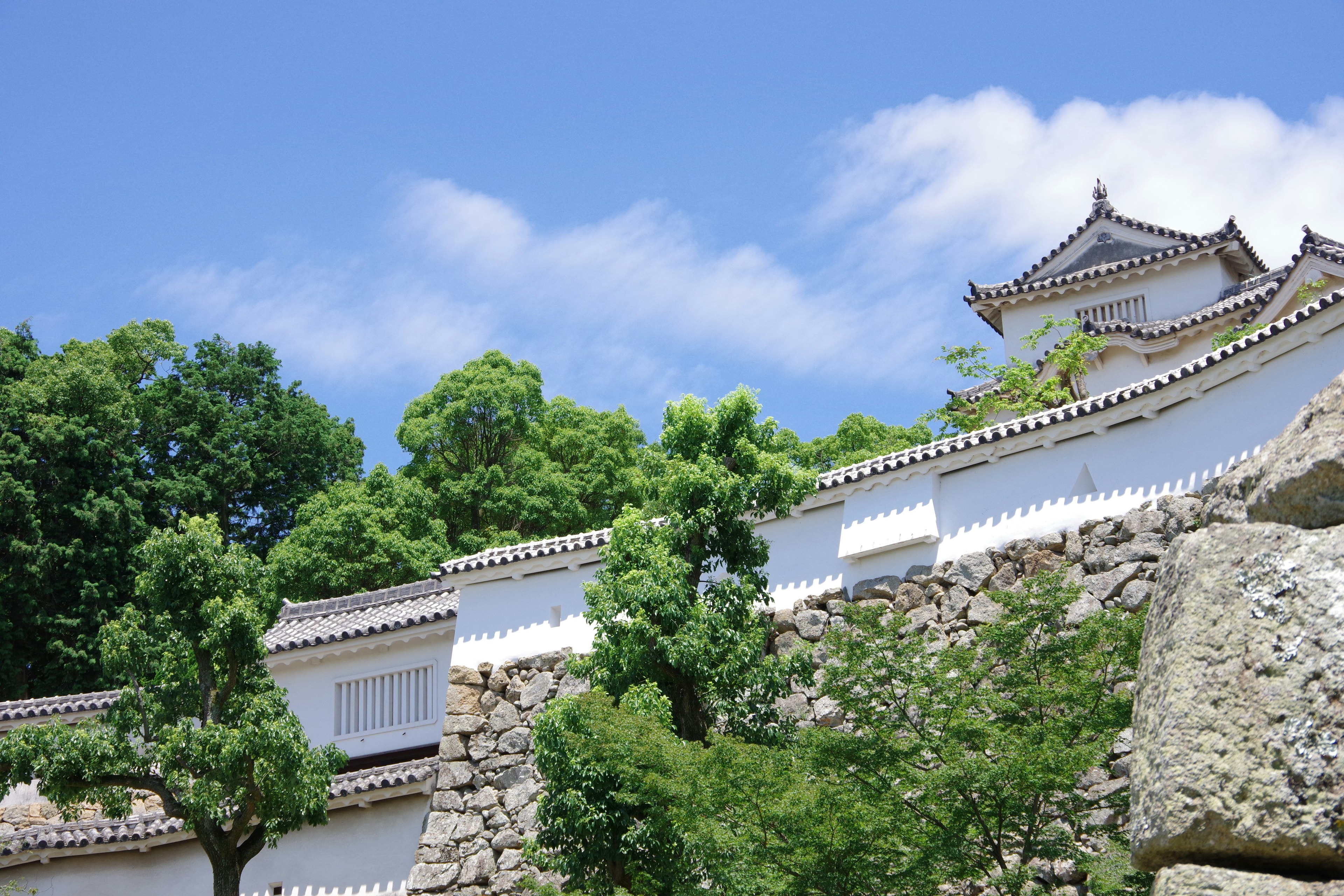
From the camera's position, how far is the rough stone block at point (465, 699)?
16594 millimetres

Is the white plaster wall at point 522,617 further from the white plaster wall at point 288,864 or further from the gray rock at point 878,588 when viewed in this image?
the gray rock at point 878,588

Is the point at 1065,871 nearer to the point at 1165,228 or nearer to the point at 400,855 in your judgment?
the point at 400,855

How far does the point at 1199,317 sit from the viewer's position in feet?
73.2

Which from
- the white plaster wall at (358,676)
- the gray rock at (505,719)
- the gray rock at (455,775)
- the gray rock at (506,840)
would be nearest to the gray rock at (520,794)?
the gray rock at (506,840)

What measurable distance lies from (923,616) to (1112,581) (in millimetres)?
2198

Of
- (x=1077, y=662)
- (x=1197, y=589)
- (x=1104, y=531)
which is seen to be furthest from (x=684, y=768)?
(x=1197, y=589)

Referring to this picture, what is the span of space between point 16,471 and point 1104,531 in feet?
76.9

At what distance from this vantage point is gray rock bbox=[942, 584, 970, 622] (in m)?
14.4

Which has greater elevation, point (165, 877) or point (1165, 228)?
point (1165, 228)

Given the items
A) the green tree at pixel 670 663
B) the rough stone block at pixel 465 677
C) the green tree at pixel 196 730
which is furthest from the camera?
the rough stone block at pixel 465 677

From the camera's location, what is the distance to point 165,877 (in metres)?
16.8

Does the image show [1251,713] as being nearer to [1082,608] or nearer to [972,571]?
[1082,608]

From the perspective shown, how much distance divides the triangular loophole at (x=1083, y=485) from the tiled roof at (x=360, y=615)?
8.33m

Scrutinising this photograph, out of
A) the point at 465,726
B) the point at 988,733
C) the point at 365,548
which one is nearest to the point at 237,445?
the point at 365,548
